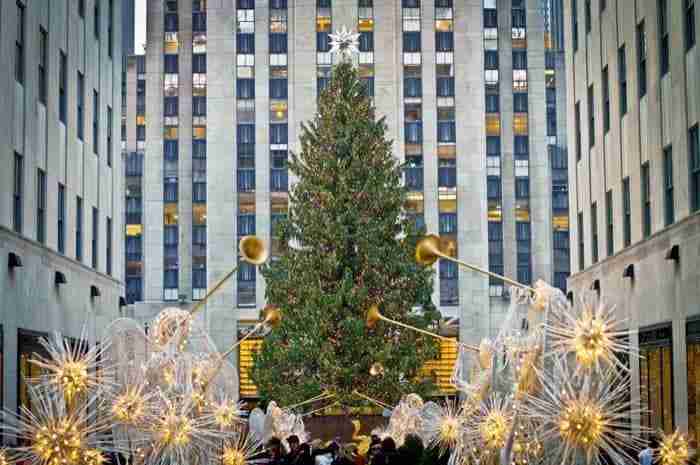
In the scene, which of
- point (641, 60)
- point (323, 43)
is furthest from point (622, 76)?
point (323, 43)

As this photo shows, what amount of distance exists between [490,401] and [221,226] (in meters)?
61.3

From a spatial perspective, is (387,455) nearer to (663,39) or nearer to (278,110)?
(663,39)

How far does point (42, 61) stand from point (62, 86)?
2.62 metres

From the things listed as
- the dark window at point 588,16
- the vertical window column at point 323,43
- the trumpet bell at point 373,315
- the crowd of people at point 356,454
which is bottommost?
the crowd of people at point 356,454

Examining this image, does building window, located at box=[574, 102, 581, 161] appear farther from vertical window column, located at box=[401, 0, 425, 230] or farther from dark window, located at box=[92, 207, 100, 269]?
vertical window column, located at box=[401, 0, 425, 230]

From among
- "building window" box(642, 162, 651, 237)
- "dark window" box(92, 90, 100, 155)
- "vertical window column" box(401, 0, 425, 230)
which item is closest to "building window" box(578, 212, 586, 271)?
"building window" box(642, 162, 651, 237)

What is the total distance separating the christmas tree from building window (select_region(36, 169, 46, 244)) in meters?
10.3

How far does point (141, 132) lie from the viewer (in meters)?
83.5

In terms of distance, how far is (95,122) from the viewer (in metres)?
42.7

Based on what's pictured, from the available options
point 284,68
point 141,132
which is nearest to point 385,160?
point 284,68

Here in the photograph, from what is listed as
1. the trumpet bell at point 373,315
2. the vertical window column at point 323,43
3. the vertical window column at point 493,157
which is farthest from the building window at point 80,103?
the vertical window column at point 493,157

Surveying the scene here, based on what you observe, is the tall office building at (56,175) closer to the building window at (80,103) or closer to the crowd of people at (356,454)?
the building window at (80,103)

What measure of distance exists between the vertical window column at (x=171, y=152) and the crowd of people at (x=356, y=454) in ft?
175

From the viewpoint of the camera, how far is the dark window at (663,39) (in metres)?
30.3
